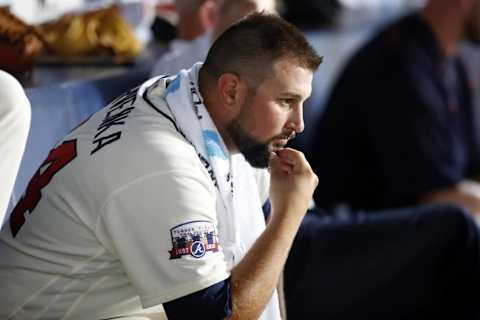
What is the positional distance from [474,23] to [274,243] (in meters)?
2.42

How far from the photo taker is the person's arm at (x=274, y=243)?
1688 millimetres

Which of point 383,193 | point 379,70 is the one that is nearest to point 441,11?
point 379,70

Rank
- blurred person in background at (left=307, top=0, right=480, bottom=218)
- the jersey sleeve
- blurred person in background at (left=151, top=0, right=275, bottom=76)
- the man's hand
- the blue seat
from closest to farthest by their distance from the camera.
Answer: the jersey sleeve, the man's hand, the blue seat, blurred person in background at (left=151, top=0, right=275, bottom=76), blurred person in background at (left=307, top=0, right=480, bottom=218)

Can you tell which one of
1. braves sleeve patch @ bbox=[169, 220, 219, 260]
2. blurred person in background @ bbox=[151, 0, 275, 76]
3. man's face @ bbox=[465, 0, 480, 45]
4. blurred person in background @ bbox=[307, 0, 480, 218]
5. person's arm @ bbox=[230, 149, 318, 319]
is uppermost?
braves sleeve patch @ bbox=[169, 220, 219, 260]

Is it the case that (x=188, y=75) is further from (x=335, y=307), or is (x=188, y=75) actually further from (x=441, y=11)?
(x=441, y=11)

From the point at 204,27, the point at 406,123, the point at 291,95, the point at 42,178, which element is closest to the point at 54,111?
the point at 42,178

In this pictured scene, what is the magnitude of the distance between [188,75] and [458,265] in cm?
160

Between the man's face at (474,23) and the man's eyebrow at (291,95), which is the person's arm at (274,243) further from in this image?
the man's face at (474,23)

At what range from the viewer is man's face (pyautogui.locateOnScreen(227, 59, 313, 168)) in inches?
69.9

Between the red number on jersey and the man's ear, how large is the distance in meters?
0.26

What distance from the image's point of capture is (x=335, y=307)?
3107 millimetres

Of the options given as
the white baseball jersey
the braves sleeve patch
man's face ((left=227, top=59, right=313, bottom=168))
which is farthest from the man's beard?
the braves sleeve patch

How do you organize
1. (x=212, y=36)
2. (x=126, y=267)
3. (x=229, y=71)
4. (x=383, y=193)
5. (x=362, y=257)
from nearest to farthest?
(x=126, y=267), (x=229, y=71), (x=212, y=36), (x=362, y=257), (x=383, y=193)

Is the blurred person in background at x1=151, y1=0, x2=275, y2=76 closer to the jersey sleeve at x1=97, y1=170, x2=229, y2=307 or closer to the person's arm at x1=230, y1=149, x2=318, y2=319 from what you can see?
the person's arm at x1=230, y1=149, x2=318, y2=319
